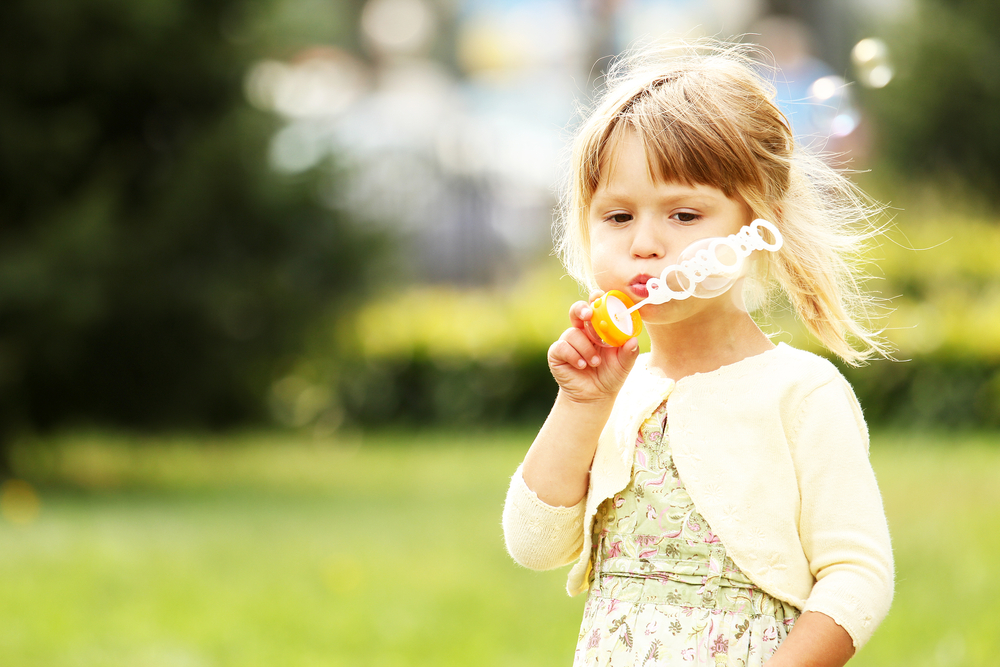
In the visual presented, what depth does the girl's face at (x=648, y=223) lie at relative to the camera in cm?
160

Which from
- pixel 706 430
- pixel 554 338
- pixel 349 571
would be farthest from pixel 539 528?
pixel 554 338

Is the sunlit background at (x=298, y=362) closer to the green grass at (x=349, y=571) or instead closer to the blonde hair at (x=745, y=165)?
the green grass at (x=349, y=571)

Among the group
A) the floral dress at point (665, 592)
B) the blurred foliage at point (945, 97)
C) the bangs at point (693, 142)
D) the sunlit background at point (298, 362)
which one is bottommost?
the floral dress at point (665, 592)

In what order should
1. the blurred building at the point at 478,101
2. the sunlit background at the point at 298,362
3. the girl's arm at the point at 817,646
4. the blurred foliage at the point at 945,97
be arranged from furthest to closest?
the blurred foliage at the point at 945,97, the blurred building at the point at 478,101, the sunlit background at the point at 298,362, the girl's arm at the point at 817,646

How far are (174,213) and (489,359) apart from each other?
2.57 meters

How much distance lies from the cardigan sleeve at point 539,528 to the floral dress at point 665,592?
7cm

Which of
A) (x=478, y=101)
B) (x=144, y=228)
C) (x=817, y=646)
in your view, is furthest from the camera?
(x=478, y=101)

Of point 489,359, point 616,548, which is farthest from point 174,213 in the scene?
point 616,548

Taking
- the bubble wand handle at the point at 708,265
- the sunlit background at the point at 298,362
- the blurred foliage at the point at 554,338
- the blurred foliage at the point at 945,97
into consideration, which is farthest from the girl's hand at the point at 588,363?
the blurred foliage at the point at 945,97

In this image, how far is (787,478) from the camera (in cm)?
158

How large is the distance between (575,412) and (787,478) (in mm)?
328

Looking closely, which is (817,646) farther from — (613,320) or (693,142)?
(693,142)

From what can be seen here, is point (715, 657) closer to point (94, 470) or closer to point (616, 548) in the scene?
point (616, 548)

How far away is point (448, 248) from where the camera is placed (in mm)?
11570
